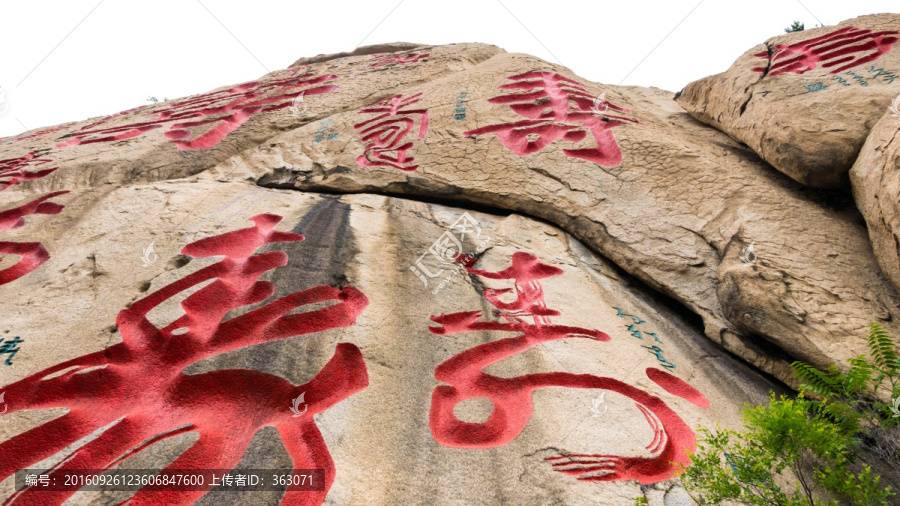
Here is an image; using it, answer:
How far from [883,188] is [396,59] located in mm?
6074

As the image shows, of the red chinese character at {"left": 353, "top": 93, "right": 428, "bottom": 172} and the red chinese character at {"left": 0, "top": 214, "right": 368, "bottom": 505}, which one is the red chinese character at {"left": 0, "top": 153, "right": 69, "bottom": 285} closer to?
the red chinese character at {"left": 0, "top": 214, "right": 368, "bottom": 505}

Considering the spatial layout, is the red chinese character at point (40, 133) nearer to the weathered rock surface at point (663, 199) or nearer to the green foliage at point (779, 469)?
the weathered rock surface at point (663, 199)

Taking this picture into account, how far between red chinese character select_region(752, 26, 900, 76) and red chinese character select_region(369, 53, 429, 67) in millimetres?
4297

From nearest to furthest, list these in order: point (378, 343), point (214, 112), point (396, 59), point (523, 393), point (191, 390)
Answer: point (191, 390) < point (523, 393) < point (378, 343) < point (214, 112) < point (396, 59)

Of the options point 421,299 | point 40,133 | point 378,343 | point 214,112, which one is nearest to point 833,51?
point 421,299

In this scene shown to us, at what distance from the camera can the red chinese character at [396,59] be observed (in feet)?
23.3

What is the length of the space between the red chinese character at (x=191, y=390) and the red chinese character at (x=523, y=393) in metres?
0.48

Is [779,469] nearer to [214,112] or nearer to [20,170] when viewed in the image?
[214,112]

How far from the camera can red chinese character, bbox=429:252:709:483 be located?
2125mm

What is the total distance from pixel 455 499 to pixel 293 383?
0.96 metres

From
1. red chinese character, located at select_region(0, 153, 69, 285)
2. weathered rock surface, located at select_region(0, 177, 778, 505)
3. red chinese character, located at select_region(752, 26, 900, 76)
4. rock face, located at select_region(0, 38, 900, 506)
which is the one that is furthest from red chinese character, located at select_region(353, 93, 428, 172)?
red chinese character, located at select_region(752, 26, 900, 76)

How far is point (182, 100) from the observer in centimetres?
700

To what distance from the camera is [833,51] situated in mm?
4758

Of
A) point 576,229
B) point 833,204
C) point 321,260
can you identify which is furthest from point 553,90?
point 321,260
